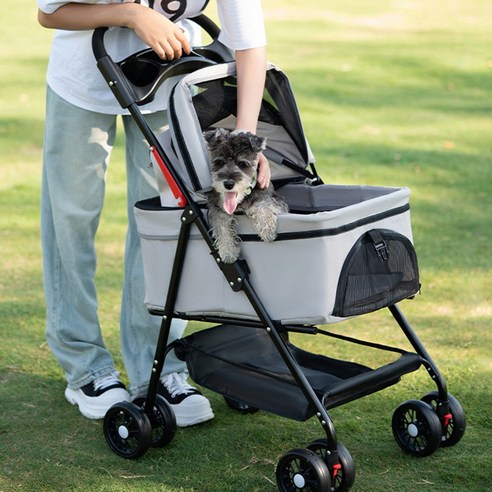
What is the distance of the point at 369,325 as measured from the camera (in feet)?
15.2

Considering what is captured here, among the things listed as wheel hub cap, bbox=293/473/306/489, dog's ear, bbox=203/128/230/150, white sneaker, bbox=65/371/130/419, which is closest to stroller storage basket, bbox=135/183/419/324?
dog's ear, bbox=203/128/230/150

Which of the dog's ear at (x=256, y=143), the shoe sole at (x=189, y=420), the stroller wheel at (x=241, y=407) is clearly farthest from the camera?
the stroller wheel at (x=241, y=407)

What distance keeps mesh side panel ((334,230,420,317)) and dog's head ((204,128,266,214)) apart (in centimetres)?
36

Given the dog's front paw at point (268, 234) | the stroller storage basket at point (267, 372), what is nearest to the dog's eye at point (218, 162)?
the dog's front paw at point (268, 234)

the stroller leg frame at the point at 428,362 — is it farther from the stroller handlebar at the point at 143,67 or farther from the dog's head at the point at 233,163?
the stroller handlebar at the point at 143,67

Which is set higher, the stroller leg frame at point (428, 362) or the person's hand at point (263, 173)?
the person's hand at point (263, 173)

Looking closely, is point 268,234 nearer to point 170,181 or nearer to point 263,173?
point 263,173

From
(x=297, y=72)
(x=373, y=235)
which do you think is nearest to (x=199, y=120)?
(x=373, y=235)

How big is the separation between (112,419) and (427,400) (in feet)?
3.43

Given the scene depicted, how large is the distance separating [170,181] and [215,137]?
0.70 feet

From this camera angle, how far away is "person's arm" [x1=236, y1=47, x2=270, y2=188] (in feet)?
10.3

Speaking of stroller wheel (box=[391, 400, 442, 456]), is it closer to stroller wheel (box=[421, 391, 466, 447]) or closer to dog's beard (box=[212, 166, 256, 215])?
stroller wheel (box=[421, 391, 466, 447])

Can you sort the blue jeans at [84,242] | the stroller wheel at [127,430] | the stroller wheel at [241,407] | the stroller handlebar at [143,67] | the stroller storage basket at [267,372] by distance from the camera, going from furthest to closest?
the stroller wheel at [241,407] < the blue jeans at [84,242] < the stroller wheel at [127,430] < the stroller handlebar at [143,67] < the stroller storage basket at [267,372]

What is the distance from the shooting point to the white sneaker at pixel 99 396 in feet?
12.1
